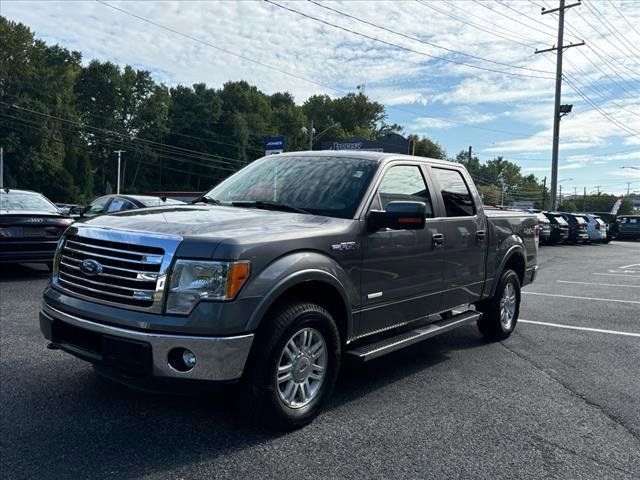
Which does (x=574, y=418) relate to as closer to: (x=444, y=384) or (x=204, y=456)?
(x=444, y=384)

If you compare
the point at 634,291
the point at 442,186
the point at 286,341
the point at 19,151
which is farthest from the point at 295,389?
the point at 19,151

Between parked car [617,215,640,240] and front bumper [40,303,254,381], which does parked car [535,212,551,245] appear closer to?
parked car [617,215,640,240]

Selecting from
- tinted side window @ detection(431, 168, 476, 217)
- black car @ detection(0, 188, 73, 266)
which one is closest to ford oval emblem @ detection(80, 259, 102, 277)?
tinted side window @ detection(431, 168, 476, 217)

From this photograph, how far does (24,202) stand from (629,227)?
122ft

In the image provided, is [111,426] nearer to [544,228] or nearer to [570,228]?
[544,228]

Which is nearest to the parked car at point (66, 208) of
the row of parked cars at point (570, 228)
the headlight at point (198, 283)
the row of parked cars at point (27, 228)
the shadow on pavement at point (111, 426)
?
the row of parked cars at point (27, 228)

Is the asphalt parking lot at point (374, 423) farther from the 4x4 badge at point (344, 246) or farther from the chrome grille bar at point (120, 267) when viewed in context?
the 4x4 badge at point (344, 246)

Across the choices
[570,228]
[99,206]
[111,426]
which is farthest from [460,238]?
[570,228]

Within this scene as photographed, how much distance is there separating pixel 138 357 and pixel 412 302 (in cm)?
241

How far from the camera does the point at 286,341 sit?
141 inches

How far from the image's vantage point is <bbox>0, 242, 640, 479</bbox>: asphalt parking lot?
3244 millimetres

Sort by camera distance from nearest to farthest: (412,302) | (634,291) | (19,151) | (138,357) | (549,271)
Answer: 1. (138,357)
2. (412,302)
3. (634,291)
4. (549,271)
5. (19,151)

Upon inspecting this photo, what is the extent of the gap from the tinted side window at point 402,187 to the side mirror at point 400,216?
27 centimetres

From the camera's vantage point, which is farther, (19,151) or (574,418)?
(19,151)
